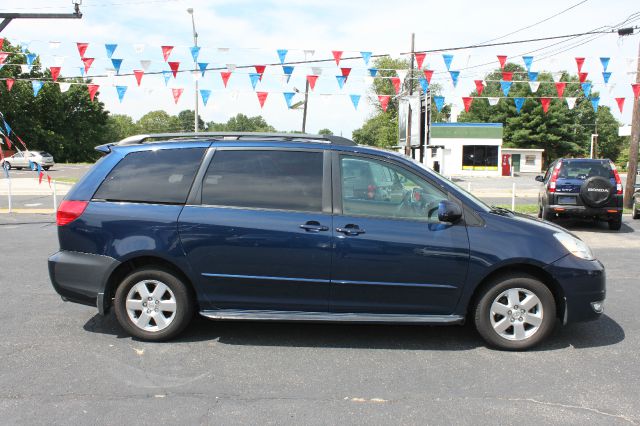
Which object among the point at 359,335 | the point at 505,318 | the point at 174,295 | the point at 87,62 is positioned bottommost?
the point at 359,335

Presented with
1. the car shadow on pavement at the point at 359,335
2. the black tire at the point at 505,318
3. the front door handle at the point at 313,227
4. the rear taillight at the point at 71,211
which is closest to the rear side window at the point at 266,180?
the front door handle at the point at 313,227

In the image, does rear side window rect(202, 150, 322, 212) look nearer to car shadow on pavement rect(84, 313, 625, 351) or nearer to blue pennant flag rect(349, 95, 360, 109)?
car shadow on pavement rect(84, 313, 625, 351)

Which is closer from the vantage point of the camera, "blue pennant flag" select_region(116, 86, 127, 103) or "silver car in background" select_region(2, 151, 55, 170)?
"blue pennant flag" select_region(116, 86, 127, 103)

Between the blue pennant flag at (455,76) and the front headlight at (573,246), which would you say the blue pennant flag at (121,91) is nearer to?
the blue pennant flag at (455,76)

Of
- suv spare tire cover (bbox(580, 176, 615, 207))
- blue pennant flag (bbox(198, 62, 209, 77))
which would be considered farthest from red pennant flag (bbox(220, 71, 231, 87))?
suv spare tire cover (bbox(580, 176, 615, 207))

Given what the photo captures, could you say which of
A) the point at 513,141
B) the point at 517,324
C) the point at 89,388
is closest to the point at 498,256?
the point at 517,324

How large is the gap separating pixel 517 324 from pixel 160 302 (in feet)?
9.90

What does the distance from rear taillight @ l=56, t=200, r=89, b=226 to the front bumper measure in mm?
3986

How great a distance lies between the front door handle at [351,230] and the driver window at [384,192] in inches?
4.8

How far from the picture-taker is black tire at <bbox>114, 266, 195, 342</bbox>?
437cm

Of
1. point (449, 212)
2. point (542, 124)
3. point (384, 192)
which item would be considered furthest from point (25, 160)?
point (542, 124)

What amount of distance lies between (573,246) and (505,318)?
84 cm

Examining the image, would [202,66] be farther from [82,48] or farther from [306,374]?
[306,374]

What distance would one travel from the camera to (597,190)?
10922 mm
